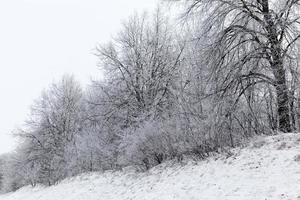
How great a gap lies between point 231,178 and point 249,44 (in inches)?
288

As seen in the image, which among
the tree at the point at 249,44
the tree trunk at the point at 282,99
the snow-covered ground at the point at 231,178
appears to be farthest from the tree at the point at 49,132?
the tree trunk at the point at 282,99

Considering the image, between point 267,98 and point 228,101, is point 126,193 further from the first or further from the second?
point 267,98

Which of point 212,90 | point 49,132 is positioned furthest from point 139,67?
point 49,132

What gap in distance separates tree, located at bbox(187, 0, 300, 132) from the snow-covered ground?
2610mm

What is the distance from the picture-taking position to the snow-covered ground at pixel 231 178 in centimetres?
754

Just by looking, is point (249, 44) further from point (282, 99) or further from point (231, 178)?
point (231, 178)

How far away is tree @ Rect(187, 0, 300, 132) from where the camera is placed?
12789 millimetres

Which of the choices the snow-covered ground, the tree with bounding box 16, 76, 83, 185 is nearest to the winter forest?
the snow-covered ground

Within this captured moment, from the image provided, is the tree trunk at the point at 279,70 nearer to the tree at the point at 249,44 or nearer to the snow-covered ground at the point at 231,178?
the tree at the point at 249,44

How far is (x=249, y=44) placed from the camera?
14328 mm

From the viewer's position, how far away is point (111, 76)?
937 inches

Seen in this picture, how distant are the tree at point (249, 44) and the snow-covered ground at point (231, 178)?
261cm

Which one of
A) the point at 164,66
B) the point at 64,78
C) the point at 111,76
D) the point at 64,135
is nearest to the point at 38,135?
the point at 64,135

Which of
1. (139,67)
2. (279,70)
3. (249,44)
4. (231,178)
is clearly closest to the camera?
(231,178)
